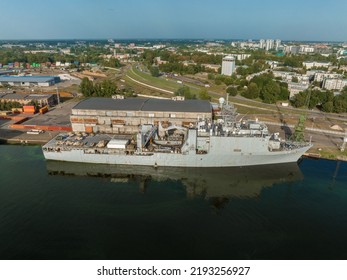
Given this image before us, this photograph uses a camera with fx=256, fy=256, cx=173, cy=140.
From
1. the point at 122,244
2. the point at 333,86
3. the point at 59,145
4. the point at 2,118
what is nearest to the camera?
the point at 122,244

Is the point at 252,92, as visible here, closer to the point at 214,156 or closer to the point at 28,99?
the point at 214,156

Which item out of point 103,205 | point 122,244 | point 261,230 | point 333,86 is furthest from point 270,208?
point 333,86

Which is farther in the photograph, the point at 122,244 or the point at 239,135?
the point at 239,135

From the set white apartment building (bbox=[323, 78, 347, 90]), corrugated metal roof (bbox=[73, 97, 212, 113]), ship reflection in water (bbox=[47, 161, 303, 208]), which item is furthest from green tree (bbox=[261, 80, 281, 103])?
ship reflection in water (bbox=[47, 161, 303, 208])

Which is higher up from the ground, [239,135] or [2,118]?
[239,135]

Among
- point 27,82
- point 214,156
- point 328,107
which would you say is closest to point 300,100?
point 328,107

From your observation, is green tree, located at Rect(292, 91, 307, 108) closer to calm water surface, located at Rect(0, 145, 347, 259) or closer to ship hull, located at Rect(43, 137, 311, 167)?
calm water surface, located at Rect(0, 145, 347, 259)

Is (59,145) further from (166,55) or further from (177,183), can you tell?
(166,55)
